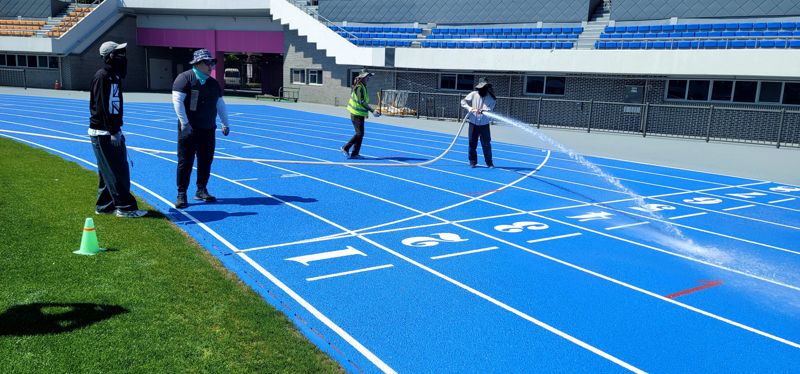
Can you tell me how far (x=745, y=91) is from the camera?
23469 millimetres

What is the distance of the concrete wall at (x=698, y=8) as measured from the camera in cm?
2508

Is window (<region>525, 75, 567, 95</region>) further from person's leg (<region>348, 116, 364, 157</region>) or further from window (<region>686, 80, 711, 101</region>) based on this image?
person's leg (<region>348, 116, 364, 157</region>)

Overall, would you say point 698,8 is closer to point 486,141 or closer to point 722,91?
point 722,91

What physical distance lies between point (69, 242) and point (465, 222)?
197 inches

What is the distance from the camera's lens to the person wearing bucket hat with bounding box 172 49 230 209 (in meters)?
8.57

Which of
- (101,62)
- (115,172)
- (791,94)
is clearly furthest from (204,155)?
(101,62)

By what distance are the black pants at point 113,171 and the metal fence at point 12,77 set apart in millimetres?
39423

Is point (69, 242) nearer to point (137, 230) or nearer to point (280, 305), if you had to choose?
point (137, 230)

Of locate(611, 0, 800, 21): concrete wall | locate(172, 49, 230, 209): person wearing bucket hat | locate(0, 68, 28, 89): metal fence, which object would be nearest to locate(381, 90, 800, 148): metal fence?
locate(611, 0, 800, 21): concrete wall

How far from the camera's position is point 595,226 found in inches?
350

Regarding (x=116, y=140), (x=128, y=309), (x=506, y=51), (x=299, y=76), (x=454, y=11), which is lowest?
(x=128, y=309)

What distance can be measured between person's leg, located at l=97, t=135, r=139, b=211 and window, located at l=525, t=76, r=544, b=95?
2302 centimetres

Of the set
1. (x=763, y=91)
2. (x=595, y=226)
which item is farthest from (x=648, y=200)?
(x=763, y=91)

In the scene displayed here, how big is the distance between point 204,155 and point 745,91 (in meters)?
21.8
